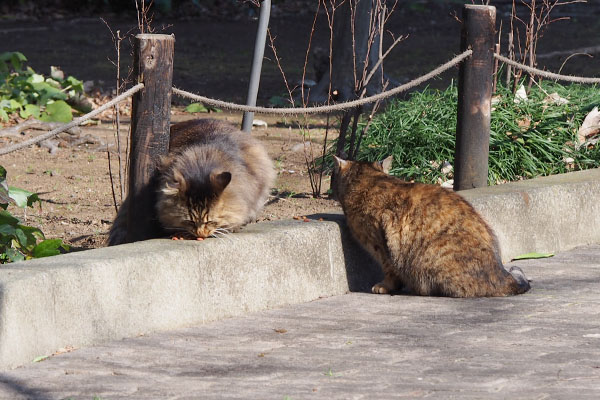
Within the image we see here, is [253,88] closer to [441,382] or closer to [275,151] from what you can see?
[275,151]

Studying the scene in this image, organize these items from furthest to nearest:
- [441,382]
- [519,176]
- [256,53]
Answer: [519,176] → [256,53] → [441,382]

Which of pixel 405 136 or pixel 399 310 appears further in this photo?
pixel 405 136

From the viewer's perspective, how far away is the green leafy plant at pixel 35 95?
10.3 metres

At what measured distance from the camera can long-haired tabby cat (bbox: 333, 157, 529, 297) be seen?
5.55 metres

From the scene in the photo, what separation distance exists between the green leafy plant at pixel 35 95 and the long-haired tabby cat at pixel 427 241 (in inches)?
206

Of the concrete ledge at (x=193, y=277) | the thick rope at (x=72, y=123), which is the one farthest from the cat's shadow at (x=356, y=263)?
the thick rope at (x=72, y=123)

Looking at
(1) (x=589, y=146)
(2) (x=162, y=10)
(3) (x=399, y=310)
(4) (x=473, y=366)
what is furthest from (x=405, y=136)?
(2) (x=162, y=10)

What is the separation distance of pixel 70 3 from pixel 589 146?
16271 mm

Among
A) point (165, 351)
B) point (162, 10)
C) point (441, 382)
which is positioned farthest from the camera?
point (162, 10)

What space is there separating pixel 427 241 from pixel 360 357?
1.42 m

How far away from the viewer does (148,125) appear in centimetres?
545

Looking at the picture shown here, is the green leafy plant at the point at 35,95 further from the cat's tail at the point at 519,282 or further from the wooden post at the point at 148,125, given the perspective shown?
the cat's tail at the point at 519,282

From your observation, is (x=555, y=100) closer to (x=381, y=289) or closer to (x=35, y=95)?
(x=381, y=289)

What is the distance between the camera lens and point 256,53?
7.08 m
